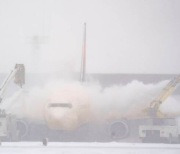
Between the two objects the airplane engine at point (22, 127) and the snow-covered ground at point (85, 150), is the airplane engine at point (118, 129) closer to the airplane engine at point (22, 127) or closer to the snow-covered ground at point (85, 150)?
the airplane engine at point (22, 127)

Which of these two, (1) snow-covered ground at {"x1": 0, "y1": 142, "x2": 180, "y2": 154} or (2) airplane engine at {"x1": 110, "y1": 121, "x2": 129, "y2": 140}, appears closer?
(1) snow-covered ground at {"x1": 0, "y1": 142, "x2": 180, "y2": 154}

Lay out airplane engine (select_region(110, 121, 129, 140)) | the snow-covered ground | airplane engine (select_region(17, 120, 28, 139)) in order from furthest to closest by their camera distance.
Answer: airplane engine (select_region(110, 121, 129, 140)), airplane engine (select_region(17, 120, 28, 139)), the snow-covered ground

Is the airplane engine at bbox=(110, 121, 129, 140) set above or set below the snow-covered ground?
above

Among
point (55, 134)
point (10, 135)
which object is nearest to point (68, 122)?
point (55, 134)

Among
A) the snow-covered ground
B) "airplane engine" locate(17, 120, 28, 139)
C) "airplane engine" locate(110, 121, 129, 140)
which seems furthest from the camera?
"airplane engine" locate(110, 121, 129, 140)

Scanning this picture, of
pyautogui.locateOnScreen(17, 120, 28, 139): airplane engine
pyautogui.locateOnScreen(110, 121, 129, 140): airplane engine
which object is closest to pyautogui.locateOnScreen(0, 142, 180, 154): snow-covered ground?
pyautogui.locateOnScreen(17, 120, 28, 139): airplane engine

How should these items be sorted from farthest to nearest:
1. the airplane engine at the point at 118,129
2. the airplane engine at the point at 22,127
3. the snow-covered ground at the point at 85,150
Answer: the airplane engine at the point at 118,129
the airplane engine at the point at 22,127
the snow-covered ground at the point at 85,150

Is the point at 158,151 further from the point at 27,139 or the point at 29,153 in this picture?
the point at 27,139

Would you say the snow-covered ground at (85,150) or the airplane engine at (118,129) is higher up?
the airplane engine at (118,129)

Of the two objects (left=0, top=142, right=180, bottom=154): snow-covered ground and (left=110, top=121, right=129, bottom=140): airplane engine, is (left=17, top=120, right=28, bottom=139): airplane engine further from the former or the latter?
(left=0, top=142, right=180, bottom=154): snow-covered ground

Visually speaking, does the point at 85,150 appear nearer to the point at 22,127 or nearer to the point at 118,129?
the point at 118,129

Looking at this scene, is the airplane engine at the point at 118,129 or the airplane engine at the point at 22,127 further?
the airplane engine at the point at 118,129

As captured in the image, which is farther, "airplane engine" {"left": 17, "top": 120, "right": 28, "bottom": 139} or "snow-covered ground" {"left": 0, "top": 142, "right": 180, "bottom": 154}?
"airplane engine" {"left": 17, "top": 120, "right": 28, "bottom": 139}

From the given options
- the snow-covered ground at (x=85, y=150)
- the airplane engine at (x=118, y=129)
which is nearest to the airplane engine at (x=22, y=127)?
the airplane engine at (x=118, y=129)
